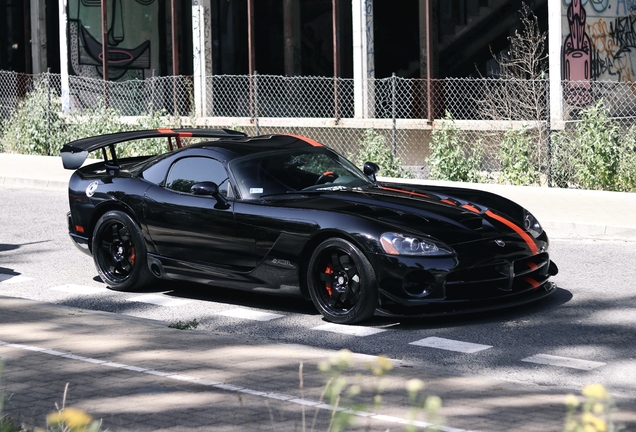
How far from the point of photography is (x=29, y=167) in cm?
1925

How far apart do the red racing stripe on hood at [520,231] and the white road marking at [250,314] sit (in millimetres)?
1848

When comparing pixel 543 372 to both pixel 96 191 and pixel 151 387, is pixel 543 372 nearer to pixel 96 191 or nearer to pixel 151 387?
pixel 151 387

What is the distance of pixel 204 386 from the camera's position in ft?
19.7

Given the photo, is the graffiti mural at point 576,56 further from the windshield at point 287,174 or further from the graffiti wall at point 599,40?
the windshield at point 287,174

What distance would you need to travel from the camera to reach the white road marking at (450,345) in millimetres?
7285

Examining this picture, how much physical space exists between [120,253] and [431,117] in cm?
1103

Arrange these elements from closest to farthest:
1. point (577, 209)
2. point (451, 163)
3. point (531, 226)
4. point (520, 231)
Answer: point (520, 231) < point (531, 226) < point (577, 209) < point (451, 163)

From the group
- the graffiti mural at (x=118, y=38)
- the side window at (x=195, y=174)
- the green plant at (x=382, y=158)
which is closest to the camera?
the side window at (x=195, y=174)

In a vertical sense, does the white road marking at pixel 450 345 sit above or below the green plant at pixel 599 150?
below

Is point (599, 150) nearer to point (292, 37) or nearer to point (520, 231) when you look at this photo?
point (520, 231)

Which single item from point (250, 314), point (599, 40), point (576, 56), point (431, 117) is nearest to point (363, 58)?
point (431, 117)

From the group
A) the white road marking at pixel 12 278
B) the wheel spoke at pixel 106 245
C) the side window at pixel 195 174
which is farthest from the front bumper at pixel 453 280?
the white road marking at pixel 12 278

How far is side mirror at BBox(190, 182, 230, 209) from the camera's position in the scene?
864 cm

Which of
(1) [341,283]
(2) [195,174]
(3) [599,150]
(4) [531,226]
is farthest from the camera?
(3) [599,150]
